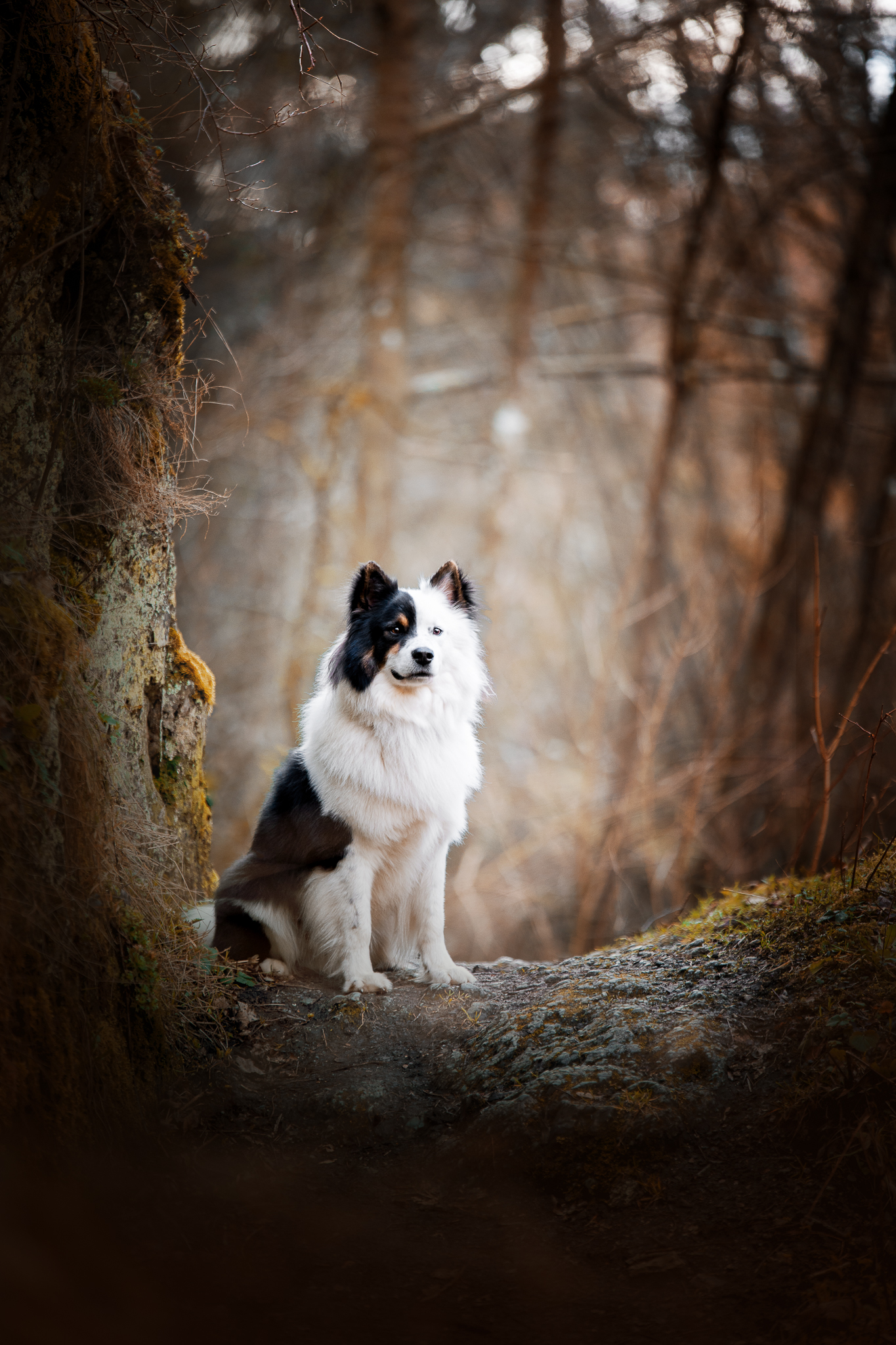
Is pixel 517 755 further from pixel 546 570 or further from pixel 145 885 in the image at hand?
pixel 145 885

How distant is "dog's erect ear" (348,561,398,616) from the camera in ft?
11.7

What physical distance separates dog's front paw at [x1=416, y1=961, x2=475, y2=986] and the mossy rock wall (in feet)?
3.40

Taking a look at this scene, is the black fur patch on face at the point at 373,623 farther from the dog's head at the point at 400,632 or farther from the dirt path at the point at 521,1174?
the dirt path at the point at 521,1174

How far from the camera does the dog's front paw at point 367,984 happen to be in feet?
11.5

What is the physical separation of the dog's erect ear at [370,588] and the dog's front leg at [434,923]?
1.08 meters

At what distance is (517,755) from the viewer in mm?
13141

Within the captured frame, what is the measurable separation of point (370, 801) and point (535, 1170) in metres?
1.47

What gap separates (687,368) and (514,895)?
6051 mm

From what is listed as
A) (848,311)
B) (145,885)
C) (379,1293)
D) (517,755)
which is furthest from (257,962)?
(517,755)

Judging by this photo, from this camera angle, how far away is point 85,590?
128 inches

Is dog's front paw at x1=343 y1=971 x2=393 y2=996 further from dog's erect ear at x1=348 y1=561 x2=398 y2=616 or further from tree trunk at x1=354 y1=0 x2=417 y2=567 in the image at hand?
→ tree trunk at x1=354 y1=0 x2=417 y2=567

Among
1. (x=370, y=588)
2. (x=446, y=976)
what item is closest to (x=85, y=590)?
(x=370, y=588)

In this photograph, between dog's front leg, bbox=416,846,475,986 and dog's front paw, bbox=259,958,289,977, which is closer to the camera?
dog's front paw, bbox=259,958,289,977

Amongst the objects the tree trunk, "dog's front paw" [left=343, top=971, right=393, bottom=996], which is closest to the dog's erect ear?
"dog's front paw" [left=343, top=971, right=393, bottom=996]
